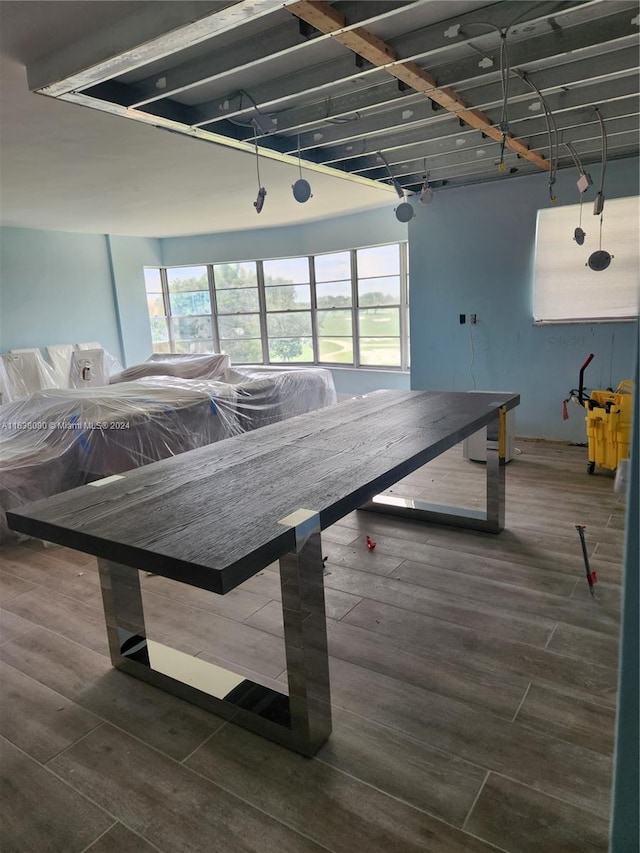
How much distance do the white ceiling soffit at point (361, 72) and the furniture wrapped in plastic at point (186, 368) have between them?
226cm

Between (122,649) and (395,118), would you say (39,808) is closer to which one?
(122,649)

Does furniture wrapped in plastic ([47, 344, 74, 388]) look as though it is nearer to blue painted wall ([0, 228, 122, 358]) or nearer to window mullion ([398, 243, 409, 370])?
blue painted wall ([0, 228, 122, 358])

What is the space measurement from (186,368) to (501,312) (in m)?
3.30

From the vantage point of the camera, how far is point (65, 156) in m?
4.07

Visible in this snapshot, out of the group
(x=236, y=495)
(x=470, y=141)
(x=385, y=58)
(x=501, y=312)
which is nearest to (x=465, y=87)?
(x=385, y=58)

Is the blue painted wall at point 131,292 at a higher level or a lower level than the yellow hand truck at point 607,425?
higher

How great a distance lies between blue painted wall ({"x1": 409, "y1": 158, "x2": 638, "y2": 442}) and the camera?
5.01 metres

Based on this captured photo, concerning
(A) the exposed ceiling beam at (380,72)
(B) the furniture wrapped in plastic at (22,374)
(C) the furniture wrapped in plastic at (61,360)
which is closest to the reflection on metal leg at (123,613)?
(A) the exposed ceiling beam at (380,72)

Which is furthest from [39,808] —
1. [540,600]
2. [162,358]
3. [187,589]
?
[162,358]

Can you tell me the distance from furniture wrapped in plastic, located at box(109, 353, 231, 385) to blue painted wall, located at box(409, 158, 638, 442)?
6.98 feet

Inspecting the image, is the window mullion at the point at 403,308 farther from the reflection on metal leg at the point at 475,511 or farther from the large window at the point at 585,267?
the reflection on metal leg at the point at 475,511

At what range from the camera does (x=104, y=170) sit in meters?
4.53

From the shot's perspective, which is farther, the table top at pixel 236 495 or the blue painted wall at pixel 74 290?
the blue painted wall at pixel 74 290

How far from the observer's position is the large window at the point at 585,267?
4758mm
